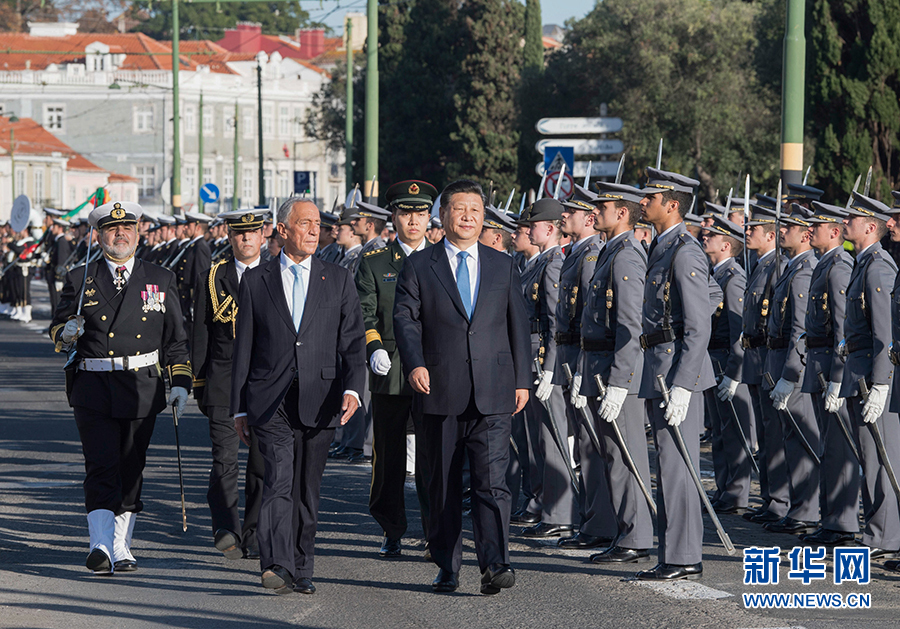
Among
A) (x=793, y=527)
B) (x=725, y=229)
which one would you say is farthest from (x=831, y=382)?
(x=725, y=229)

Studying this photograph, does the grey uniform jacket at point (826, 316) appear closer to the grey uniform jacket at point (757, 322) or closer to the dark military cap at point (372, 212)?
the grey uniform jacket at point (757, 322)

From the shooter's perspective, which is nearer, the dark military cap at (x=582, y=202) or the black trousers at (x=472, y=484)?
the black trousers at (x=472, y=484)

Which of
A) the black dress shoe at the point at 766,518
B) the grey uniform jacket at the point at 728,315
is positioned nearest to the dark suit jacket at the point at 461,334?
the black dress shoe at the point at 766,518

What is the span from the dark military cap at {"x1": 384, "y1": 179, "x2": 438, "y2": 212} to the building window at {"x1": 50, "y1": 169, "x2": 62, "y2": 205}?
252ft

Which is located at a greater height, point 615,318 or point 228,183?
point 228,183

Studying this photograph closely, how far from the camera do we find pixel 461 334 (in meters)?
7.26

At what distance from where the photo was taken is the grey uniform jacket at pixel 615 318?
8039mm

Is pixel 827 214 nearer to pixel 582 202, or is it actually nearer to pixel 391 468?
pixel 582 202

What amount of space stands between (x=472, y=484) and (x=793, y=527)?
2839 mm

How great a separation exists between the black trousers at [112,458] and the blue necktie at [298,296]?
114 cm

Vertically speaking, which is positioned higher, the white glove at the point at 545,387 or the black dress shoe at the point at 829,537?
the white glove at the point at 545,387

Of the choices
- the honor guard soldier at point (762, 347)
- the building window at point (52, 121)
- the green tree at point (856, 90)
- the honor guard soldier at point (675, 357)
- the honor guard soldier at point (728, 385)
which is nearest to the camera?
the honor guard soldier at point (675, 357)

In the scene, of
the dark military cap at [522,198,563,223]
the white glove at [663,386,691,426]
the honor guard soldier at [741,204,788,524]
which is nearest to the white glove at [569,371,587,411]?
the white glove at [663,386,691,426]

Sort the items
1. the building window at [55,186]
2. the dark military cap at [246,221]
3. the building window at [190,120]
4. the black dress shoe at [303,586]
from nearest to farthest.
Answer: the black dress shoe at [303,586] < the dark military cap at [246,221] < the building window at [55,186] < the building window at [190,120]
